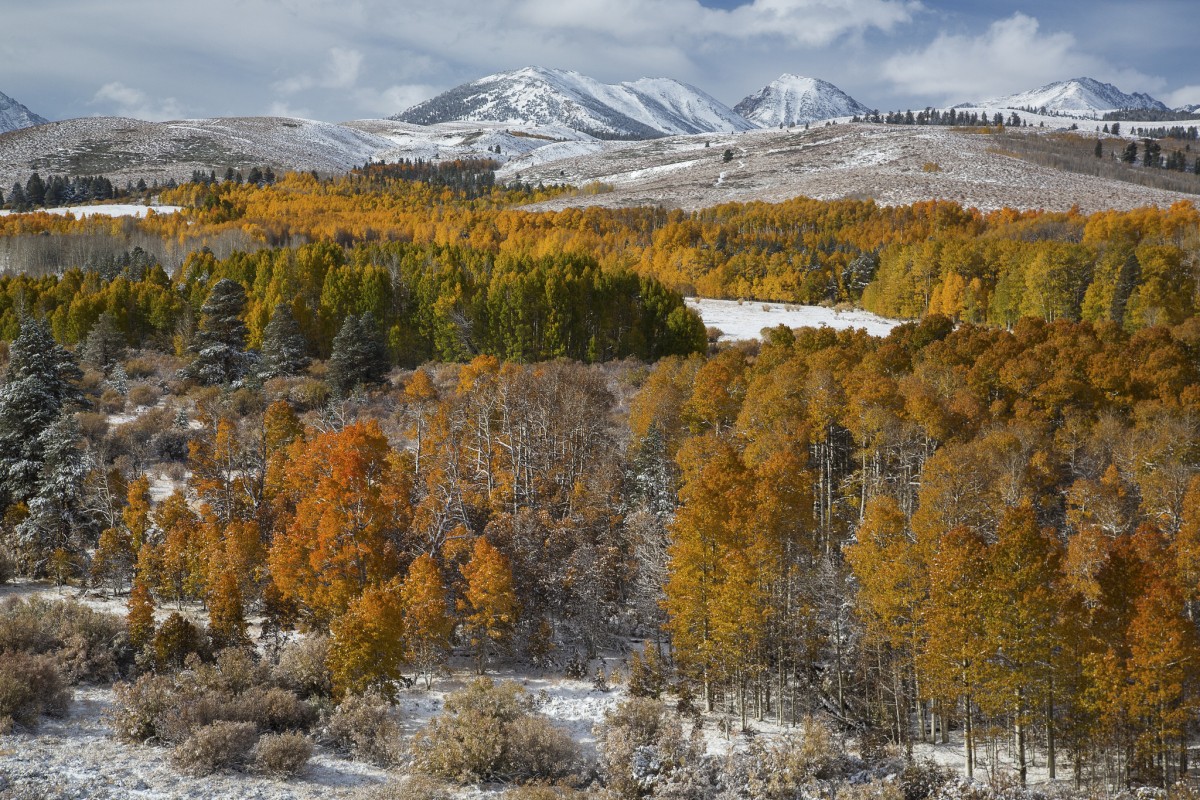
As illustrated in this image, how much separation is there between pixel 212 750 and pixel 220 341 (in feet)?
178

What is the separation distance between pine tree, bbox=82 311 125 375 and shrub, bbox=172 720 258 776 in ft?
200

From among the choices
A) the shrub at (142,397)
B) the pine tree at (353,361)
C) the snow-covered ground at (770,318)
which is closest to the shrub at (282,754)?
the pine tree at (353,361)

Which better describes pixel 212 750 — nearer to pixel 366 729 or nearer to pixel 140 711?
pixel 140 711

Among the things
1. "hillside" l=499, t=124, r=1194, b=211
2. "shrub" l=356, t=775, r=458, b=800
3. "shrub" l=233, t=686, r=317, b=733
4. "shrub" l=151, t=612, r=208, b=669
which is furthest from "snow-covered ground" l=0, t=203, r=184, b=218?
"shrub" l=356, t=775, r=458, b=800

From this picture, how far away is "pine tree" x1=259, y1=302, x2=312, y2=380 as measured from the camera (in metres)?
70.6

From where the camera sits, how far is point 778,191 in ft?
597

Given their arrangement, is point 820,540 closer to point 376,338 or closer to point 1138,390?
point 1138,390

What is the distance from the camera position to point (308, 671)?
31703 mm

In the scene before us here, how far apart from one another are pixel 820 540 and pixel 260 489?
31.9 m

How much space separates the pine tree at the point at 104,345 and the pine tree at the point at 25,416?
3090cm

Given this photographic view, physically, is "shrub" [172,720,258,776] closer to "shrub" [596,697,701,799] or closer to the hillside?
"shrub" [596,697,701,799]

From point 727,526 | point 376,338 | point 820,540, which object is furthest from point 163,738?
point 376,338

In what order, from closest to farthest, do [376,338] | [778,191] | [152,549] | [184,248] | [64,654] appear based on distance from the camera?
[64,654] < [152,549] < [376,338] < [184,248] < [778,191]

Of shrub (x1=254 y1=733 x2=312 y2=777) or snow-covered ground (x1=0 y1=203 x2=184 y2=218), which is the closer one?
shrub (x1=254 y1=733 x2=312 y2=777)
